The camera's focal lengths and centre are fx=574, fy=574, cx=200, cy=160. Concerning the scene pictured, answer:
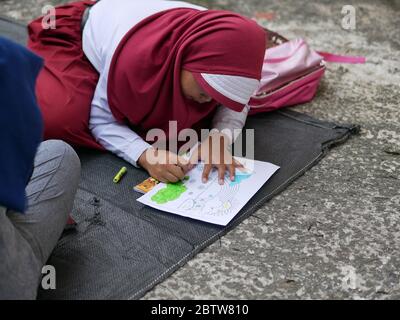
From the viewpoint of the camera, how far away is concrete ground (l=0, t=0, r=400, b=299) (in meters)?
1.31

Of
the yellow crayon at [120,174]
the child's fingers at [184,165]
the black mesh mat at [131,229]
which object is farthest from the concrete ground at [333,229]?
the yellow crayon at [120,174]

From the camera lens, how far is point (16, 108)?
3.00ft

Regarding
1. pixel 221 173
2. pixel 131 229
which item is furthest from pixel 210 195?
pixel 131 229

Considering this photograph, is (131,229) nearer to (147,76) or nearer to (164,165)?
(164,165)

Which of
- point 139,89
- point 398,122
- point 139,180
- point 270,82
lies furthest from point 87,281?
point 398,122

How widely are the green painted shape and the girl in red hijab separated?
24mm

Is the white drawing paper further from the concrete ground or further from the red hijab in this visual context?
the red hijab

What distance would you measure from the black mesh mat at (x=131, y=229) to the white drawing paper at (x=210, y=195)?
0.02m

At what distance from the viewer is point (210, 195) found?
1.59 m

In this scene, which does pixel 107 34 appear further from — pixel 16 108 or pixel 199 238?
pixel 16 108

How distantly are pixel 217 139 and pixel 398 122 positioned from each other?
677 millimetres

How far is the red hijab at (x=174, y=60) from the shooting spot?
1.54m

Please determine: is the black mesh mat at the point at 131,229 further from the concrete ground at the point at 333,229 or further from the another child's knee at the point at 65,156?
the another child's knee at the point at 65,156

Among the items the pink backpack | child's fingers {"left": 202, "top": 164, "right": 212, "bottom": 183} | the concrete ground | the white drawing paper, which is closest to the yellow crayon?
the white drawing paper
